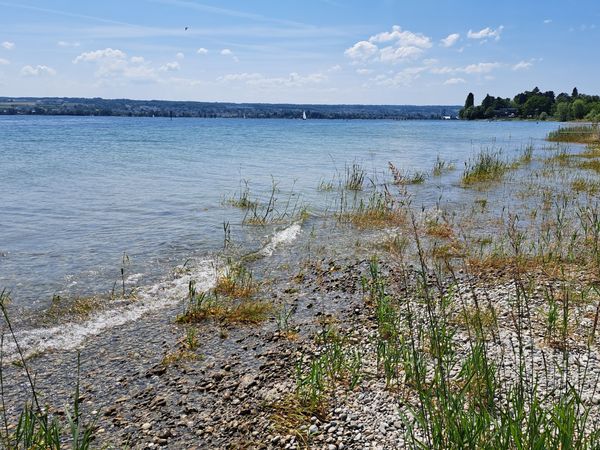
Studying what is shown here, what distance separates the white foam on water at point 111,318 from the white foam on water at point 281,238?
225 cm

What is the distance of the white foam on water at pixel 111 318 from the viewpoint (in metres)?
8.19

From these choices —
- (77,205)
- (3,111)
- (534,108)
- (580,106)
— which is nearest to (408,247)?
(77,205)

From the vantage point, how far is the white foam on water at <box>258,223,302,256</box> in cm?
1411

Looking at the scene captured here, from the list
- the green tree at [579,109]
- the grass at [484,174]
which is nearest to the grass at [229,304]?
the grass at [484,174]

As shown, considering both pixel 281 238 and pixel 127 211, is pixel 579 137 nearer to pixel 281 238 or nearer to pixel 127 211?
pixel 281 238

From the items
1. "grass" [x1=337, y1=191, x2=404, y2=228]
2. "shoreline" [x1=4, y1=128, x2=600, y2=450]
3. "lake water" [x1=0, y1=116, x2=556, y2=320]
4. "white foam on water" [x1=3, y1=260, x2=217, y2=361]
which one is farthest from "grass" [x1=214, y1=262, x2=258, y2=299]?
"grass" [x1=337, y1=191, x2=404, y2=228]

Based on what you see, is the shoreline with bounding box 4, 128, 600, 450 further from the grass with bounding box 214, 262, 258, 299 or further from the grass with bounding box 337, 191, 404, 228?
the grass with bounding box 337, 191, 404, 228

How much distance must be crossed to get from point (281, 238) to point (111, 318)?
23.2 feet

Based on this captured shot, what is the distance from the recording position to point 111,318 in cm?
931

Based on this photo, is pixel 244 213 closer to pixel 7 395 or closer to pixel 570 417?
pixel 7 395

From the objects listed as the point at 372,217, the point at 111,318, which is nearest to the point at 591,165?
the point at 372,217

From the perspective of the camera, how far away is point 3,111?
169250 millimetres

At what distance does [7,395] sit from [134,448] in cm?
253

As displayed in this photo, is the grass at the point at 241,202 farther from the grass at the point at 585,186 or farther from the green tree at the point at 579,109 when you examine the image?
the green tree at the point at 579,109
